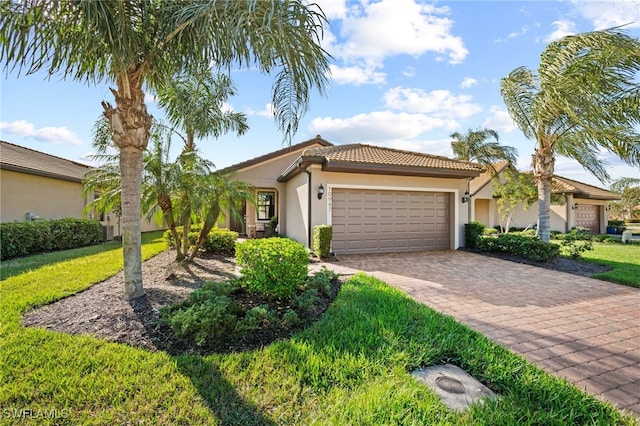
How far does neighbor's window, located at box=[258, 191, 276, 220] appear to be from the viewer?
19281 mm

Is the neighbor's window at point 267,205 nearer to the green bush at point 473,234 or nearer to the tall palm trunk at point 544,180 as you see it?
the green bush at point 473,234

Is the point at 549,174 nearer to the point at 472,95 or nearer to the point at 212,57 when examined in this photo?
the point at 472,95

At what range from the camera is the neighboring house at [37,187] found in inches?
454

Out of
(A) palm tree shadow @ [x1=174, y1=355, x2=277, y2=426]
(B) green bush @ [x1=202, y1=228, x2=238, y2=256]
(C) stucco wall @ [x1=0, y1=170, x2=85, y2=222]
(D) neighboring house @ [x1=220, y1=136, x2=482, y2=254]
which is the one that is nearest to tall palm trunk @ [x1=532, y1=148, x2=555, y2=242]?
(D) neighboring house @ [x1=220, y1=136, x2=482, y2=254]

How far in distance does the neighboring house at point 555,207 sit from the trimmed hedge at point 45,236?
22.2m

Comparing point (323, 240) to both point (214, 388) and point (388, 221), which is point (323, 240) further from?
point (214, 388)

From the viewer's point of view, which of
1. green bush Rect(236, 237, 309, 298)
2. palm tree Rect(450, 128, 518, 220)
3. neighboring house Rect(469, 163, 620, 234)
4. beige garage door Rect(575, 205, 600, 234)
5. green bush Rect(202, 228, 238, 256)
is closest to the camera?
green bush Rect(236, 237, 309, 298)

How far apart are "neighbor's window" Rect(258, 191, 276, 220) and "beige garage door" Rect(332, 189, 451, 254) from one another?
29.2 ft

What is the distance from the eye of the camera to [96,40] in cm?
409

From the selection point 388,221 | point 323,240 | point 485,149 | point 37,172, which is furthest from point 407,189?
point 37,172

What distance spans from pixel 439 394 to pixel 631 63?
37.9ft

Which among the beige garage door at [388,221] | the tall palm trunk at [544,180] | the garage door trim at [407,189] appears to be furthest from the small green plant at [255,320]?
the tall palm trunk at [544,180]

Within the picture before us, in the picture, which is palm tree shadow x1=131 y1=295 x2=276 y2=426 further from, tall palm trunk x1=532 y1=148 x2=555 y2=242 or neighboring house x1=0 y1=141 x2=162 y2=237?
neighboring house x1=0 y1=141 x2=162 y2=237

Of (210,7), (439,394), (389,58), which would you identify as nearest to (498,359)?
(439,394)
